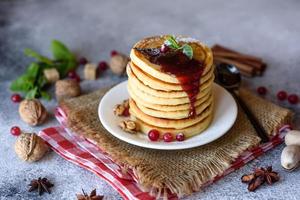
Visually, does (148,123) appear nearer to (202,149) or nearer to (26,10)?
(202,149)

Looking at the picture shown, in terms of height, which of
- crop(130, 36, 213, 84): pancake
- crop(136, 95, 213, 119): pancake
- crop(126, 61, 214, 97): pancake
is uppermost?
crop(130, 36, 213, 84): pancake

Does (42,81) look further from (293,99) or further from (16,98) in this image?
(293,99)

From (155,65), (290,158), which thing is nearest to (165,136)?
(155,65)

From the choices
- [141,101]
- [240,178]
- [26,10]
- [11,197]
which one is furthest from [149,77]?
[26,10]

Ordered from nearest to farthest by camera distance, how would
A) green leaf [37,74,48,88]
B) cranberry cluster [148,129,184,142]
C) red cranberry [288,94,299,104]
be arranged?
cranberry cluster [148,129,184,142] → red cranberry [288,94,299,104] → green leaf [37,74,48,88]

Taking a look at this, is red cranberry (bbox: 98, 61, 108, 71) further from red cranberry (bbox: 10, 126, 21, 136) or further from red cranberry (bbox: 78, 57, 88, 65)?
red cranberry (bbox: 10, 126, 21, 136)

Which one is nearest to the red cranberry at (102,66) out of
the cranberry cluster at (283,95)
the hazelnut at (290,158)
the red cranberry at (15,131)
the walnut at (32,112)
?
the walnut at (32,112)

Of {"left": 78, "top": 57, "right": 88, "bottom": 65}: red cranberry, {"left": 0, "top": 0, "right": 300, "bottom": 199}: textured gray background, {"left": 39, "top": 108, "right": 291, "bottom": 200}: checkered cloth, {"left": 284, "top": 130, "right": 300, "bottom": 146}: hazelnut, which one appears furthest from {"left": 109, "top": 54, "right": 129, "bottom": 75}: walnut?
{"left": 284, "top": 130, "right": 300, "bottom": 146}: hazelnut
